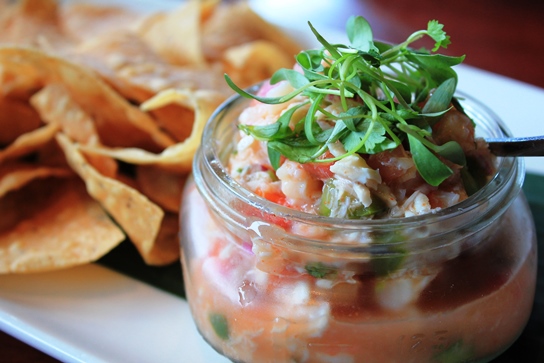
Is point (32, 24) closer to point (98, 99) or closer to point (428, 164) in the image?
point (98, 99)

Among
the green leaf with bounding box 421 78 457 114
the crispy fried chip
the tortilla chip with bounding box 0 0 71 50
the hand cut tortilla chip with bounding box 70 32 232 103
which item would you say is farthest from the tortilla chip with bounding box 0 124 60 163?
Answer: the green leaf with bounding box 421 78 457 114

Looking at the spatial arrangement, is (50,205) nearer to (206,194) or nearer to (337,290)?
(206,194)

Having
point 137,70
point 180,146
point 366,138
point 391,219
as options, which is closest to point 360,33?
point 366,138

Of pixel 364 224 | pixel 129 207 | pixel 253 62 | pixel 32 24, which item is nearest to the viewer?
pixel 364 224

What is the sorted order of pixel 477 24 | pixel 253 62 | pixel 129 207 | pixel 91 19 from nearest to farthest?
pixel 129 207 → pixel 253 62 → pixel 91 19 → pixel 477 24

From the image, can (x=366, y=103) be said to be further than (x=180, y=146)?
No

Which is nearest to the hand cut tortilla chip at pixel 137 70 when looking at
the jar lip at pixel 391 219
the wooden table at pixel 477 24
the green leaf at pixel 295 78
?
the jar lip at pixel 391 219

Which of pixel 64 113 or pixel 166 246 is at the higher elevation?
pixel 64 113
